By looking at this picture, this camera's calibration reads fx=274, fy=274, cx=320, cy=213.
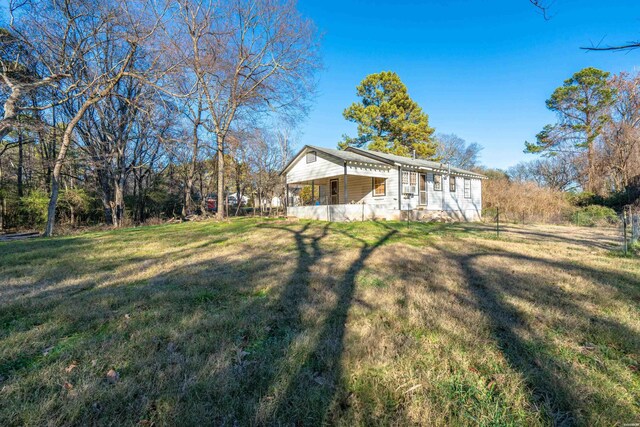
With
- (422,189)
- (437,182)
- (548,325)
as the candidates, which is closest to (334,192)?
(422,189)

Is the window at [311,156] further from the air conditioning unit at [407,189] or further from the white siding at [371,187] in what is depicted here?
the air conditioning unit at [407,189]

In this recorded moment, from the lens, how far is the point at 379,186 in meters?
17.2

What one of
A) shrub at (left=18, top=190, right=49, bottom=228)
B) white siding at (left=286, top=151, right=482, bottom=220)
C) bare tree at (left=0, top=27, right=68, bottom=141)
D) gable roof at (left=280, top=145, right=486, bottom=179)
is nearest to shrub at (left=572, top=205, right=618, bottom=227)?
white siding at (left=286, top=151, right=482, bottom=220)

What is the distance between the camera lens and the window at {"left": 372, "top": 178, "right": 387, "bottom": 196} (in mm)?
16891

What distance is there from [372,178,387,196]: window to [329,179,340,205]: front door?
2753 millimetres

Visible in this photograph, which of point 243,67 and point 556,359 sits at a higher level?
Result: point 243,67

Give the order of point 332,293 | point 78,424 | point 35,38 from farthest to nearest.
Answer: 1. point 35,38
2. point 332,293
3. point 78,424

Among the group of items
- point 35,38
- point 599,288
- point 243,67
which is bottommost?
point 599,288

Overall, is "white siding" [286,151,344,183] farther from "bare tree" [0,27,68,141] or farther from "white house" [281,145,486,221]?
"bare tree" [0,27,68,141]

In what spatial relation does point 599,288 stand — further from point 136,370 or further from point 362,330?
point 136,370

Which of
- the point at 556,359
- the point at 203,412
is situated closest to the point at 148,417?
the point at 203,412

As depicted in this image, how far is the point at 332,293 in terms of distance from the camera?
11.9ft

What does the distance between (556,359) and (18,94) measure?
15.2m

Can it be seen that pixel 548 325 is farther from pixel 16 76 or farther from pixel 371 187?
pixel 16 76
